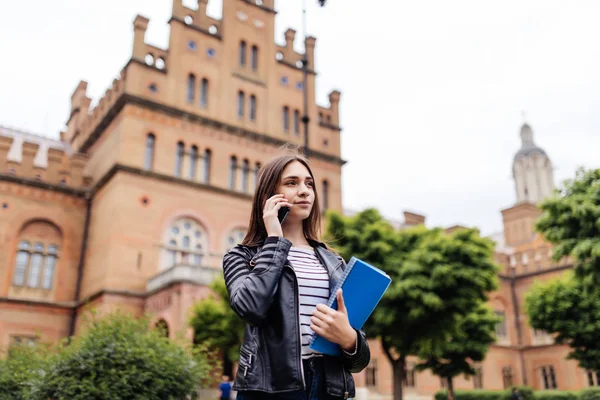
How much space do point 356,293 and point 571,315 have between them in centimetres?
2143

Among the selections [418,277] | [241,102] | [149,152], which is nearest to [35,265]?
[149,152]

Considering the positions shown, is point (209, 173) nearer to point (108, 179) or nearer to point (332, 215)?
point (108, 179)

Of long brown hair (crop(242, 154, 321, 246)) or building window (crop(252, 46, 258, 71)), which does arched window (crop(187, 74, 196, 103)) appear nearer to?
building window (crop(252, 46, 258, 71))

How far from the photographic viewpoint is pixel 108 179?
992 inches

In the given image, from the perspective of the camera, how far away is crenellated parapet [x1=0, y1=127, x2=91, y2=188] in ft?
84.3

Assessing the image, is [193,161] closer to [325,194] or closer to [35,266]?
[325,194]

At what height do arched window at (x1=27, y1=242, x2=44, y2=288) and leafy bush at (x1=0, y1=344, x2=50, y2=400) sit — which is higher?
arched window at (x1=27, y1=242, x2=44, y2=288)

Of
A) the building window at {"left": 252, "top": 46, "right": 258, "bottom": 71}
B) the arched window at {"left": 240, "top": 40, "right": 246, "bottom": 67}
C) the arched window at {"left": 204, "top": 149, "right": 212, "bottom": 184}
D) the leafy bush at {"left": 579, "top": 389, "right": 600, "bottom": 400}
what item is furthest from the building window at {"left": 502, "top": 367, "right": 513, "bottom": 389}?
the arched window at {"left": 240, "top": 40, "right": 246, "bottom": 67}

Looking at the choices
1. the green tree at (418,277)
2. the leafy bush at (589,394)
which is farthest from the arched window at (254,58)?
the leafy bush at (589,394)

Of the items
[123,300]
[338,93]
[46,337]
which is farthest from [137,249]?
[338,93]

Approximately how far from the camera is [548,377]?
3891cm

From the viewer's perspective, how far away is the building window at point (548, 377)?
126 feet

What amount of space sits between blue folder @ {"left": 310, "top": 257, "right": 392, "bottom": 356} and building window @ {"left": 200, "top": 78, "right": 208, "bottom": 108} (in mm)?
25935

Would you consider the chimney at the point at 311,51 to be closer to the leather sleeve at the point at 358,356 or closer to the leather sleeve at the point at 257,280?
the leather sleeve at the point at 257,280
